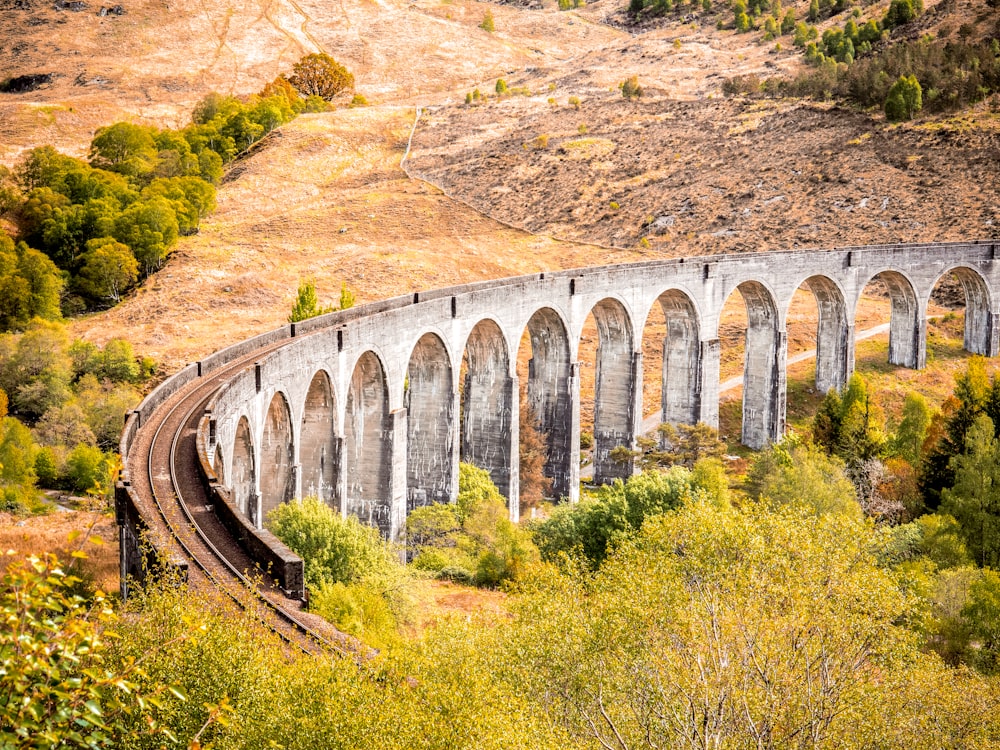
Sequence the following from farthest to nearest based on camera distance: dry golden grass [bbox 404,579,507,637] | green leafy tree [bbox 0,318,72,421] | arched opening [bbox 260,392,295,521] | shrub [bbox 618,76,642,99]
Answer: shrub [bbox 618,76,642,99]
green leafy tree [bbox 0,318,72,421]
arched opening [bbox 260,392,295,521]
dry golden grass [bbox 404,579,507,637]

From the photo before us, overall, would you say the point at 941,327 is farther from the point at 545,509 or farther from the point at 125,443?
the point at 125,443

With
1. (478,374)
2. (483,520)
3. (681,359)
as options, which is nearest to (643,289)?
(681,359)

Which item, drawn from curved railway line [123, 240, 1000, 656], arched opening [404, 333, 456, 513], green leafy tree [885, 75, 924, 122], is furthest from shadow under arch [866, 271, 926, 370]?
arched opening [404, 333, 456, 513]

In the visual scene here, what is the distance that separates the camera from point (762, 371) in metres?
56.1

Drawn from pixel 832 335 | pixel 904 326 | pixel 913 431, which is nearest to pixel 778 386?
pixel 832 335

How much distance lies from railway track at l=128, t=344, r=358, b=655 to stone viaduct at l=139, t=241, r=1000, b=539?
4.46 feet

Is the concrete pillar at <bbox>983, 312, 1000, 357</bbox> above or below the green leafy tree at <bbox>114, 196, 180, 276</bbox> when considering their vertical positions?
below

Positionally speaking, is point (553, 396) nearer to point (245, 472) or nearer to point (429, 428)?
point (429, 428)

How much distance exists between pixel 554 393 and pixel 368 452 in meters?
11.9

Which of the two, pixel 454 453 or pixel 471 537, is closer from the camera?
pixel 471 537

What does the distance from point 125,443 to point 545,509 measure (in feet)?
76.8

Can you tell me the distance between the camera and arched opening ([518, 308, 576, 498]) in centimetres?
4684

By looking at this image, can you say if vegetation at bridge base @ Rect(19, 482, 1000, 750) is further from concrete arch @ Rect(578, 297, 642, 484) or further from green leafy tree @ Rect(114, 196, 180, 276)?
green leafy tree @ Rect(114, 196, 180, 276)

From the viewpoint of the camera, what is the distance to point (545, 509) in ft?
153
